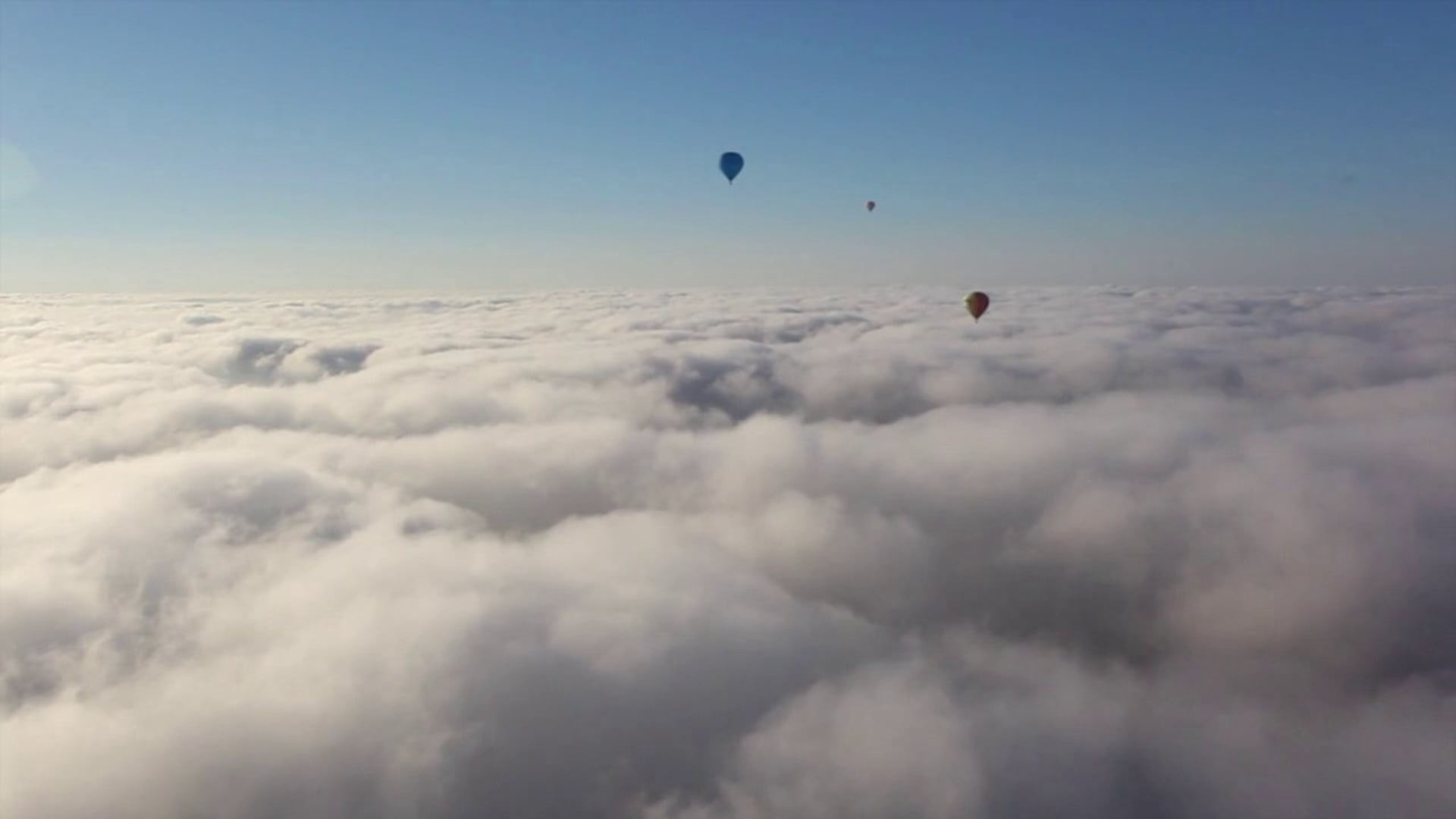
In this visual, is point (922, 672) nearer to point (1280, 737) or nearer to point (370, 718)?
point (1280, 737)

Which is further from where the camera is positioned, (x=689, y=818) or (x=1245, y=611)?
(x=1245, y=611)

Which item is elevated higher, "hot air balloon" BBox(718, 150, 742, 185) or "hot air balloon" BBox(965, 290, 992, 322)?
"hot air balloon" BBox(718, 150, 742, 185)

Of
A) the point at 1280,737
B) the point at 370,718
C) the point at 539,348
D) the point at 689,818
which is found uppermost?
the point at 539,348

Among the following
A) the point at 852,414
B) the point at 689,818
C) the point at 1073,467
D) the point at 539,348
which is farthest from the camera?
the point at 539,348

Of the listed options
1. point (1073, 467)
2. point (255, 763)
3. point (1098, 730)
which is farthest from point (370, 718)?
point (1073, 467)

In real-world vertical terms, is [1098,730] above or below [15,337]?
below

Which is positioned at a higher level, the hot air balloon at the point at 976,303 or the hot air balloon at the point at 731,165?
the hot air balloon at the point at 731,165

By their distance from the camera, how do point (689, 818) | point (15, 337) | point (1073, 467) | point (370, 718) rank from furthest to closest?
point (15, 337) < point (1073, 467) < point (370, 718) < point (689, 818)
